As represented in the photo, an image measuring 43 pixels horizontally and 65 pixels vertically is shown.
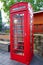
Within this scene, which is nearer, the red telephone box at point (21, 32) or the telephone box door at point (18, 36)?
the red telephone box at point (21, 32)

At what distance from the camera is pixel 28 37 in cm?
566

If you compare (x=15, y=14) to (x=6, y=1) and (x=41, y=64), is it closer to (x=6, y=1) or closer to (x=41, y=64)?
(x=41, y=64)

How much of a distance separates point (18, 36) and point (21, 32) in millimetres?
250

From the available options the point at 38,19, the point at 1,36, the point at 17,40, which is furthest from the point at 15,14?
the point at 1,36

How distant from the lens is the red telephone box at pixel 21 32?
18.5 ft

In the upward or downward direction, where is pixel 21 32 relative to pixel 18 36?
upward

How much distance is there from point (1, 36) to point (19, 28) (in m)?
3.94

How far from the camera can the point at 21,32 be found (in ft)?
19.3

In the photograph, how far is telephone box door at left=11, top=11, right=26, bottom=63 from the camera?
577 cm

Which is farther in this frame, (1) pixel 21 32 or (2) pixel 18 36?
(2) pixel 18 36

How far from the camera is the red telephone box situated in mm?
5633

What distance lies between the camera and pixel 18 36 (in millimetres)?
6047

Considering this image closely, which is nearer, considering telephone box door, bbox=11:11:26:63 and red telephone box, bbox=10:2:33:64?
red telephone box, bbox=10:2:33:64

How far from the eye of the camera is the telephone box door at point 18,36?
5.77 m
